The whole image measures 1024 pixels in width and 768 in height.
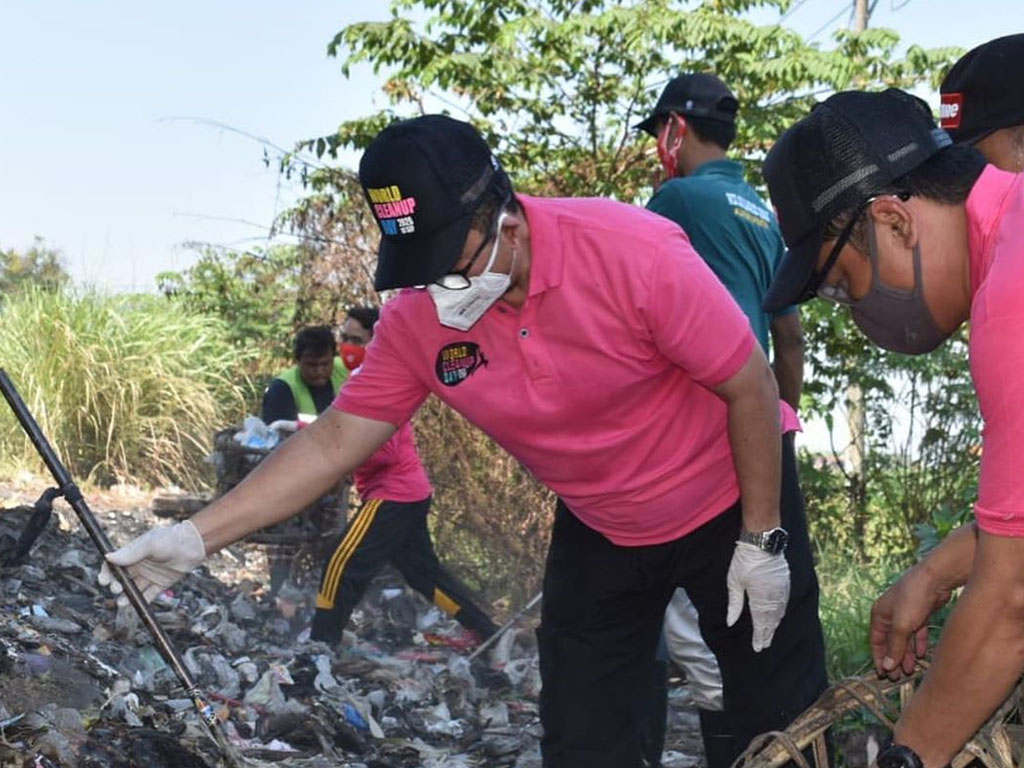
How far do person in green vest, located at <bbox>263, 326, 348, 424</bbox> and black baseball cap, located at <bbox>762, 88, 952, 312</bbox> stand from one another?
6.28 meters

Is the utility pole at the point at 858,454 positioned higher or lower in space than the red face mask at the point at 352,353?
lower

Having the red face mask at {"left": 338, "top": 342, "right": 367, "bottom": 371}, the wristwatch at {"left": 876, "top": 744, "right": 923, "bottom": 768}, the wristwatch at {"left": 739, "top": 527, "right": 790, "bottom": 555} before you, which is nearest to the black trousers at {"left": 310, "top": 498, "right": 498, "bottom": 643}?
the red face mask at {"left": 338, "top": 342, "right": 367, "bottom": 371}

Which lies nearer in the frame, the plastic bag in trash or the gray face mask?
the gray face mask

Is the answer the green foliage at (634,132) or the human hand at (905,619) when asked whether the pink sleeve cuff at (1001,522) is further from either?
the green foliage at (634,132)

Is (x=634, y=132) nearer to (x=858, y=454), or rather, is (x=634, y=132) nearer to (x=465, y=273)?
(x=858, y=454)

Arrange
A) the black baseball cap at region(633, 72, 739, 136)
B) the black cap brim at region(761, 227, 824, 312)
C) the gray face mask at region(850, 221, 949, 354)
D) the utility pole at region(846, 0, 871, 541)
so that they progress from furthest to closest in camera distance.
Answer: the utility pole at region(846, 0, 871, 541) < the black baseball cap at region(633, 72, 739, 136) < the black cap brim at region(761, 227, 824, 312) < the gray face mask at region(850, 221, 949, 354)

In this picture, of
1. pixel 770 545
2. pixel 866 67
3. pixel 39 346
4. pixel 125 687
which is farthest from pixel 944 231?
pixel 39 346

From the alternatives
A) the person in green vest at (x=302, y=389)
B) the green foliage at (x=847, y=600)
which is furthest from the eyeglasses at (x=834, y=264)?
the person in green vest at (x=302, y=389)

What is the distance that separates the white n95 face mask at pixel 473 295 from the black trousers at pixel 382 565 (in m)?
4.37

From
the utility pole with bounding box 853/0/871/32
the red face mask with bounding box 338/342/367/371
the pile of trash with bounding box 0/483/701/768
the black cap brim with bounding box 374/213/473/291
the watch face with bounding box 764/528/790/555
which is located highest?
the utility pole with bounding box 853/0/871/32

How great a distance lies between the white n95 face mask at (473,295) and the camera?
329 cm

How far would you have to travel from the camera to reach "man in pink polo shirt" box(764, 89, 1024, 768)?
6.55 ft

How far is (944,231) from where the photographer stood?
2.30 metres

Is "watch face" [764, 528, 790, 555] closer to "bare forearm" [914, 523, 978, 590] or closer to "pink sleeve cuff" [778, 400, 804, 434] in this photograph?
"pink sleeve cuff" [778, 400, 804, 434]
